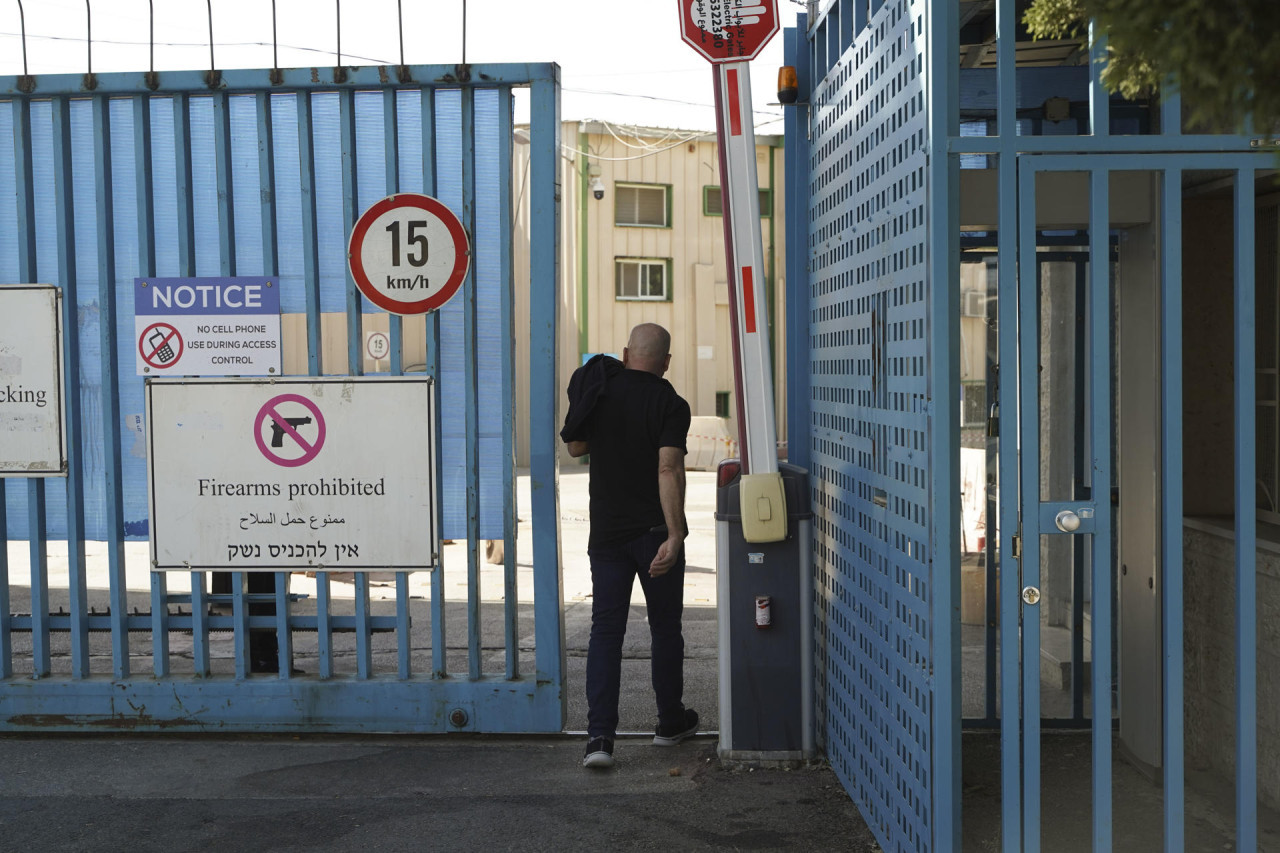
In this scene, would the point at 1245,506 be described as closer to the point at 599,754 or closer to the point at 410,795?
the point at 599,754

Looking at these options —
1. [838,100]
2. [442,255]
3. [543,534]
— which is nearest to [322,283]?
[442,255]

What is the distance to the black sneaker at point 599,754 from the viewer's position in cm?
534

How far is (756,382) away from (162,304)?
2.63 m

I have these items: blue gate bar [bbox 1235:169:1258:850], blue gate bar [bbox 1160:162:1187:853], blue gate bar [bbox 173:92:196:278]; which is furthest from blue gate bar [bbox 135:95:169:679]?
blue gate bar [bbox 1235:169:1258:850]

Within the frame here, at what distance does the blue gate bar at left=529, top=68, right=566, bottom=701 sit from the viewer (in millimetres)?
5527

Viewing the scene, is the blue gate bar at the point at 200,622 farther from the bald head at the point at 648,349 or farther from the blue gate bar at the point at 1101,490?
the blue gate bar at the point at 1101,490

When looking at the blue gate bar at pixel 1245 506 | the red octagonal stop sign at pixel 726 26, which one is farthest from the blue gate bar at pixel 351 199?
the blue gate bar at pixel 1245 506

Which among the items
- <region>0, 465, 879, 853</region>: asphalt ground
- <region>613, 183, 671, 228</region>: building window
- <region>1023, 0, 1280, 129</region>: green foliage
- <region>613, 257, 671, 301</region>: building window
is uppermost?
<region>613, 183, 671, 228</region>: building window

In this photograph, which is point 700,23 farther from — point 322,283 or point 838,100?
point 322,283

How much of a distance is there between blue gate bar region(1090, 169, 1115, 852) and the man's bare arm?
1.94m

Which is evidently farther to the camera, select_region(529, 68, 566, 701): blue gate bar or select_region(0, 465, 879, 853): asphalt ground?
select_region(529, 68, 566, 701): blue gate bar

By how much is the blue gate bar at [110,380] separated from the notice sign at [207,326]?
15cm

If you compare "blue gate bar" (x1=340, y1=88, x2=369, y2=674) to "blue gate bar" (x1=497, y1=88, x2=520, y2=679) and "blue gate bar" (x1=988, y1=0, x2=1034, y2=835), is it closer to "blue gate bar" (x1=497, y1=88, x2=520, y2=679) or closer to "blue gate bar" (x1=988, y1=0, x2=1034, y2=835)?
"blue gate bar" (x1=497, y1=88, x2=520, y2=679)

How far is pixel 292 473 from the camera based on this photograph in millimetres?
5691
